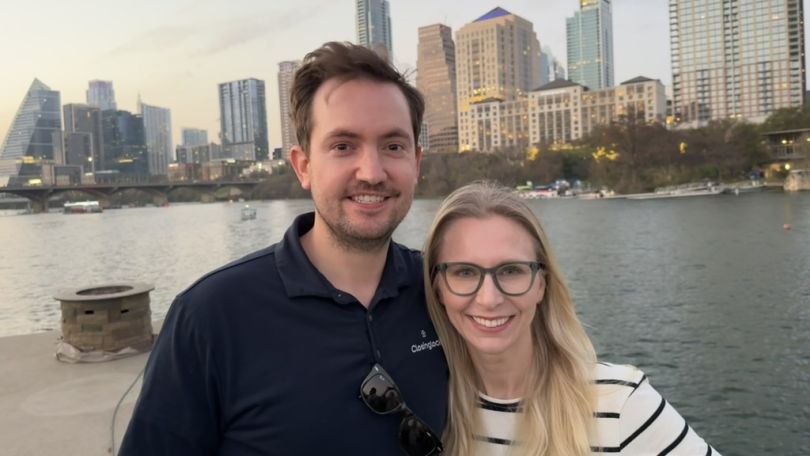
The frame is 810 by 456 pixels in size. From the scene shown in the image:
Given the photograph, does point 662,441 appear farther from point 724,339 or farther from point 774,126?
point 774,126

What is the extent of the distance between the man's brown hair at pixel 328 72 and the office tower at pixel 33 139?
504ft

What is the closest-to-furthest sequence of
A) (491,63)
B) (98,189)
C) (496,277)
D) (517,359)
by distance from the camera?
(496,277) < (517,359) < (98,189) < (491,63)

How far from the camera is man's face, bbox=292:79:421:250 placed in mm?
1884

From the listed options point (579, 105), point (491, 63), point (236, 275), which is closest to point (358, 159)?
point (236, 275)

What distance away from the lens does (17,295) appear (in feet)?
70.4

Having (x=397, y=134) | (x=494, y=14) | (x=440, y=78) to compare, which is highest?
(x=494, y=14)

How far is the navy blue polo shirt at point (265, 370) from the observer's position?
5.55 ft

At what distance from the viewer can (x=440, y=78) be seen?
582ft

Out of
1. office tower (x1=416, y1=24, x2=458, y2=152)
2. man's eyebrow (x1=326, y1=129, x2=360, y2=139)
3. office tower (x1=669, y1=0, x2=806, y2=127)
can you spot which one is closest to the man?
man's eyebrow (x1=326, y1=129, x2=360, y2=139)

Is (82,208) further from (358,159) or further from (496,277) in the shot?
(496,277)

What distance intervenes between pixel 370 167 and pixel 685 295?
51.0 feet

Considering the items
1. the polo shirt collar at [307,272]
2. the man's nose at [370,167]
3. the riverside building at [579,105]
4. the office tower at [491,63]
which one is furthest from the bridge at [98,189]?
the man's nose at [370,167]

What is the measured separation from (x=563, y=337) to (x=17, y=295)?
24.3 metres

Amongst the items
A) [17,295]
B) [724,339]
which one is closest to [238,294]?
[724,339]
